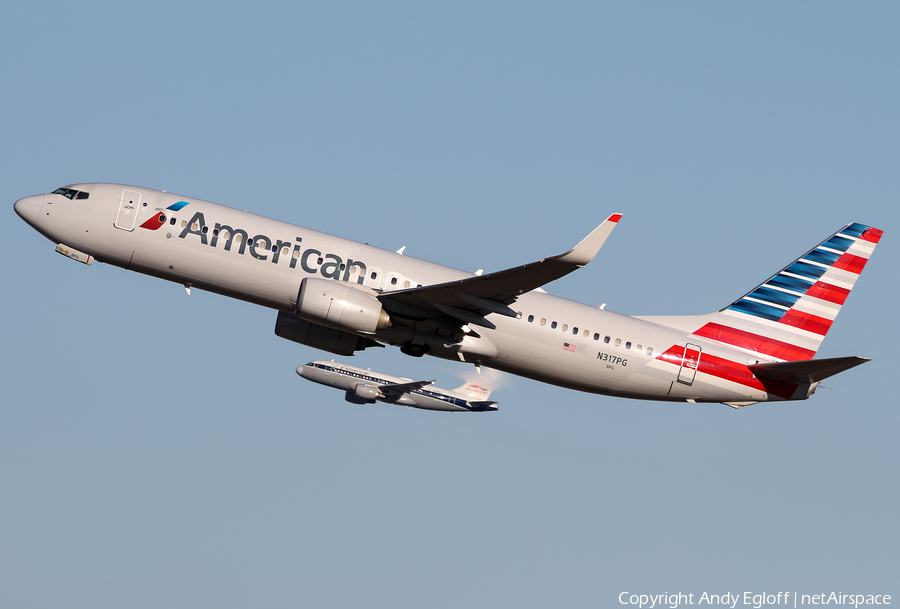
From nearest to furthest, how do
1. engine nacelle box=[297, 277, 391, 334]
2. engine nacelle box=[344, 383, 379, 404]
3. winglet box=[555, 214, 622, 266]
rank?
winglet box=[555, 214, 622, 266], engine nacelle box=[297, 277, 391, 334], engine nacelle box=[344, 383, 379, 404]

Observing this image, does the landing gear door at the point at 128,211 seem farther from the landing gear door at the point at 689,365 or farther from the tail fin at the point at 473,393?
the tail fin at the point at 473,393

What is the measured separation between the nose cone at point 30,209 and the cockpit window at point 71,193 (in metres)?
0.74

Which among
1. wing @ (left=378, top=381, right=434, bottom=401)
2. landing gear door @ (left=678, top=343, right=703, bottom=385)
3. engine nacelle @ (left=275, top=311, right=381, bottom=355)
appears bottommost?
wing @ (left=378, top=381, right=434, bottom=401)

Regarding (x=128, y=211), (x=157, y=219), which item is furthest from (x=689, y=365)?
(x=128, y=211)

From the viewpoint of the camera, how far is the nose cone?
36.9 meters

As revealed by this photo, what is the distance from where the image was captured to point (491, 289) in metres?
34.1

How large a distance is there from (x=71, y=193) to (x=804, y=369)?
2908cm

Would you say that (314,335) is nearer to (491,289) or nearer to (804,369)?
(491,289)

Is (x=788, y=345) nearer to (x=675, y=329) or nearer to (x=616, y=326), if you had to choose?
(x=675, y=329)

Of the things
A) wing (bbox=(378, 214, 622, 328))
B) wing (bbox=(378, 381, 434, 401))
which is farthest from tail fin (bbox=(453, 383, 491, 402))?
wing (bbox=(378, 214, 622, 328))

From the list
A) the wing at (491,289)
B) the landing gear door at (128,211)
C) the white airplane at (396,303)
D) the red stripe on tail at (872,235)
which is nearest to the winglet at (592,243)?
the wing at (491,289)

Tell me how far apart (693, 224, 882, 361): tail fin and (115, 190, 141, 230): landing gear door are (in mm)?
23035

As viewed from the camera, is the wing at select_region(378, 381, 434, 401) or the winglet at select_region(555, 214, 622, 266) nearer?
the winglet at select_region(555, 214, 622, 266)

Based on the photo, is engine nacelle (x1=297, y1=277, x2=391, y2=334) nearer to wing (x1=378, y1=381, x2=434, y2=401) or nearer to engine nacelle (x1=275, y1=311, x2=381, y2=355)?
engine nacelle (x1=275, y1=311, x2=381, y2=355)
